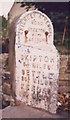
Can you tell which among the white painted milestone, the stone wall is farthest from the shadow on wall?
the stone wall

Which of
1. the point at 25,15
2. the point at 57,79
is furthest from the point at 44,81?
the point at 25,15

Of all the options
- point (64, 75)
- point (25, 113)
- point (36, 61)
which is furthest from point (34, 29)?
point (25, 113)

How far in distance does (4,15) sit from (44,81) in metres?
0.53

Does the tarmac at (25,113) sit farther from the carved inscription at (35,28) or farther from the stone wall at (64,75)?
the carved inscription at (35,28)

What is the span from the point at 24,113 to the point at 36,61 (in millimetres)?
366

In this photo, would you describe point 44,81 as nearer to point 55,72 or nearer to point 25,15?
point 55,72

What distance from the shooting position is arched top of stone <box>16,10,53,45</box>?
8.27ft

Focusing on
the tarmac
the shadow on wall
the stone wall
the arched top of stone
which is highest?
the arched top of stone

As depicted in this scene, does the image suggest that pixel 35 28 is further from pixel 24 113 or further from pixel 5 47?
pixel 24 113

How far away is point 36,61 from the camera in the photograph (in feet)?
8.43

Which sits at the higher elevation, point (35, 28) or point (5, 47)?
point (35, 28)

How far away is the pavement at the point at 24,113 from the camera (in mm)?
2559

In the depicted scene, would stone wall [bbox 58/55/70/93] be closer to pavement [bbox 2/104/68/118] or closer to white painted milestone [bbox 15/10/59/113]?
white painted milestone [bbox 15/10/59/113]

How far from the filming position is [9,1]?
8.24 feet
